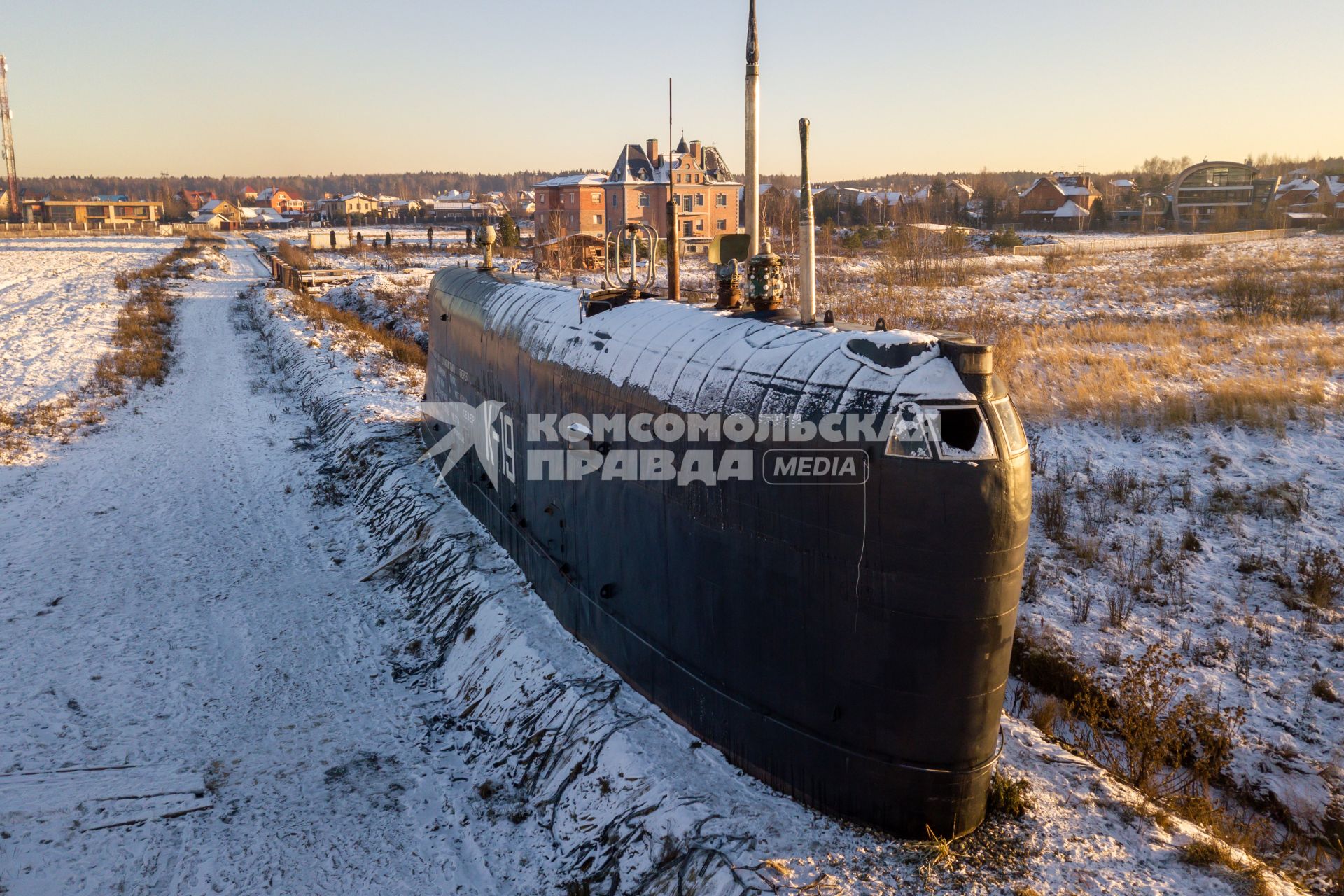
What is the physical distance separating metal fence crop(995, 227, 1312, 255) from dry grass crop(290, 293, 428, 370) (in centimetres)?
3989

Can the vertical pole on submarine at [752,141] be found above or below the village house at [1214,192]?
below

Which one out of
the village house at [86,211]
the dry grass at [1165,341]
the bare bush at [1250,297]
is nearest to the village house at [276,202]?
the village house at [86,211]

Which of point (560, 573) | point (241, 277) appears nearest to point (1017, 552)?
point (560, 573)

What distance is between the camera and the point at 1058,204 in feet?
296

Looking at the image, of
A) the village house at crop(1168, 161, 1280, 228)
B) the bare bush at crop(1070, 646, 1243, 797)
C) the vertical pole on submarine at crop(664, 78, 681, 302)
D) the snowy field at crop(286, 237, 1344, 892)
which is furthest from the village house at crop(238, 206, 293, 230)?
the bare bush at crop(1070, 646, 1243, 797)

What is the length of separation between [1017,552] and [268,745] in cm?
809

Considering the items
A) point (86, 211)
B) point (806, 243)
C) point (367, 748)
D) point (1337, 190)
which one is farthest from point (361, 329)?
point (86, 211)

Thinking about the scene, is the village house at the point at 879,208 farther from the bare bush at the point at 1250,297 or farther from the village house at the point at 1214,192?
the bare bush at the point at 1250,297

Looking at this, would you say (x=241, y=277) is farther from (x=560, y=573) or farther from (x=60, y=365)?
(x=560, y=573)

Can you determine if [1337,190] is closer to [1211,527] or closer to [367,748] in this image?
[1211,527]

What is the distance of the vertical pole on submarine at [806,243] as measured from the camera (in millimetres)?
6816

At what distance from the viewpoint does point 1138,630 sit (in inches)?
450

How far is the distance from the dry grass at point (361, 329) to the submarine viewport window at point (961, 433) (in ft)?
69.9

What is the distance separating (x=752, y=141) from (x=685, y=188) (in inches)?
2139
